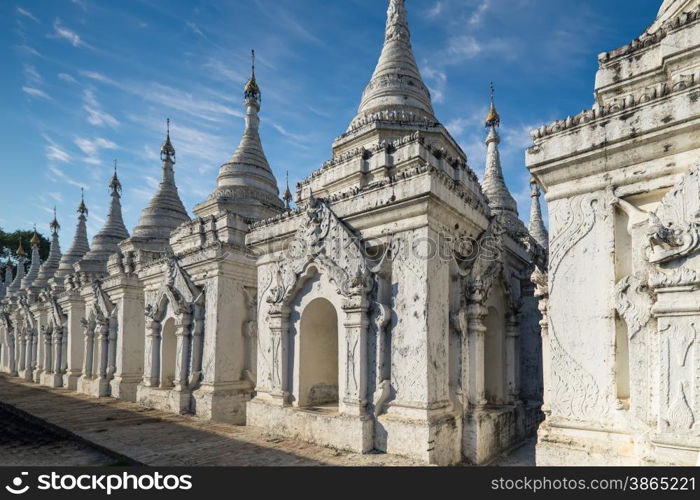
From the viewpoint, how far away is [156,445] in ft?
32.4

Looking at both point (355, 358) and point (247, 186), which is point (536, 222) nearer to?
point (247, 186)

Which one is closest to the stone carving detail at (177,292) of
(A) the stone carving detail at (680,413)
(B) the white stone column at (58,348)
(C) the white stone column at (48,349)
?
(A) the stone carving detail at (680,413)

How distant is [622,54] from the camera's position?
6.84 m

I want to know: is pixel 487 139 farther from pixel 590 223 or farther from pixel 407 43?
pixel 590 223

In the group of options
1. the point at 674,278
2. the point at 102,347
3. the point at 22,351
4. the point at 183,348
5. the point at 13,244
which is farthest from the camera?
the point at 13,244

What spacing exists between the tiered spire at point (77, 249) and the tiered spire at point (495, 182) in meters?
26.8

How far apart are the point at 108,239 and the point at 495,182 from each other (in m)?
22.0

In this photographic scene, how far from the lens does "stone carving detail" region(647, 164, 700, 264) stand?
481 centimetres

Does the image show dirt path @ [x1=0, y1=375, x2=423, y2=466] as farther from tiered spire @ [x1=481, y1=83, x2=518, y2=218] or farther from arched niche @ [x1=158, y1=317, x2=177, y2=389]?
tiered spire @ [x1=481, y1=83, x2=518, y2=218]

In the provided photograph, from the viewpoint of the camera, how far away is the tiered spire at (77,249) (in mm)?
29891

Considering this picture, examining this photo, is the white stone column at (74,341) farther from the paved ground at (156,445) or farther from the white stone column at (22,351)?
the white stone column at (22,351)

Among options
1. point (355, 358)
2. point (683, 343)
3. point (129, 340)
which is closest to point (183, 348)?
point (129, 340)

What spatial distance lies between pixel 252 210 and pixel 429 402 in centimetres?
1088

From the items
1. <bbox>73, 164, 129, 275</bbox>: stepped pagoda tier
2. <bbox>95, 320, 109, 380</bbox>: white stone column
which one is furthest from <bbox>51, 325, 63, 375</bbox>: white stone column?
<bbox>95, 320, 109, 380</bbox>: white stone column
